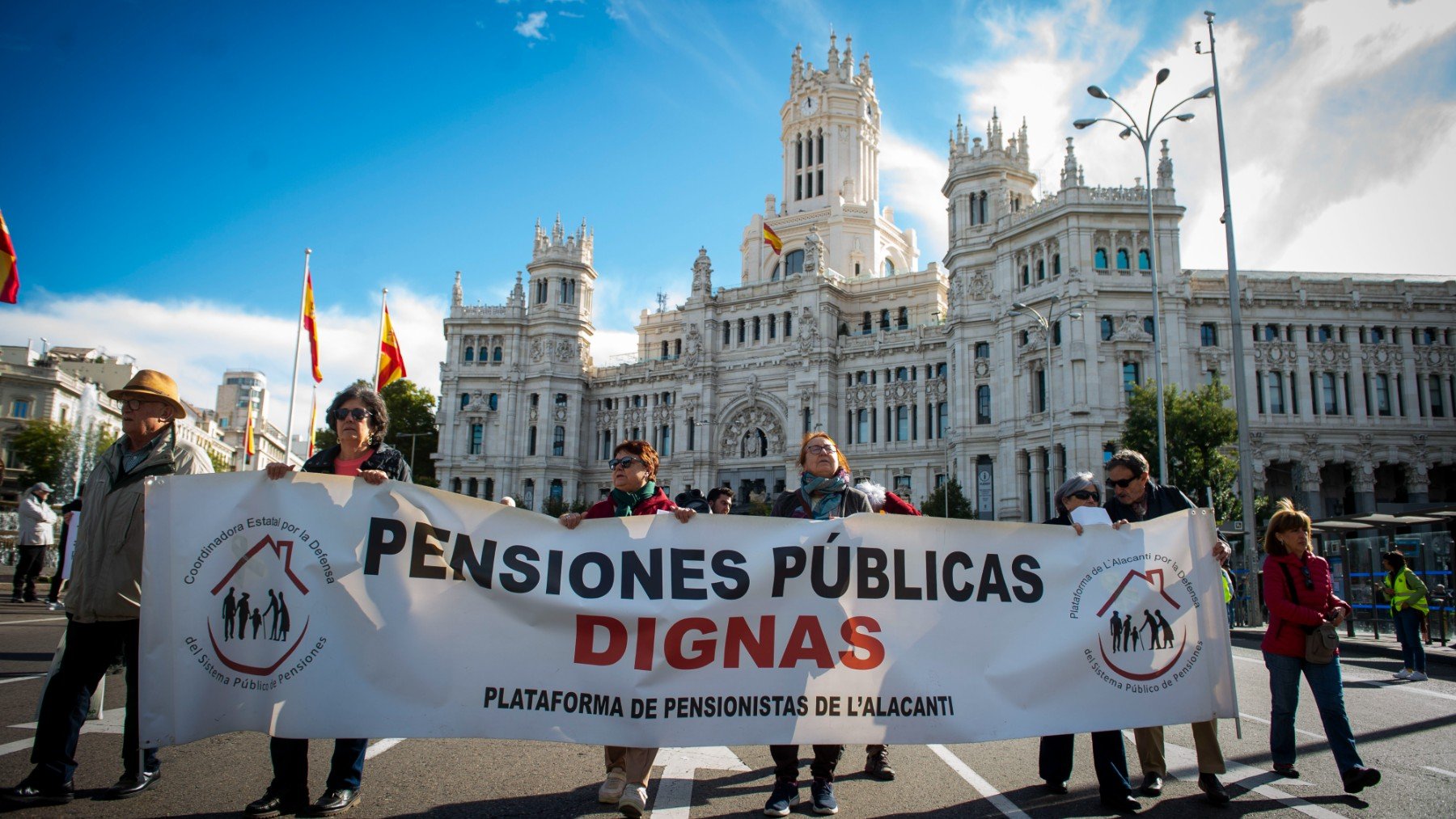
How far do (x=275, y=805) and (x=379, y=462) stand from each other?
7.08ft

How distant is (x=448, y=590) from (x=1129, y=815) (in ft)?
15.3

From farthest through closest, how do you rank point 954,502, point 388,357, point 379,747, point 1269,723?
point 954,502
point 388,357
point 1269,723
point 379,747

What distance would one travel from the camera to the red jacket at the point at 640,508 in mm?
6395

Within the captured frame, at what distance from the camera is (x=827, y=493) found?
6684mm

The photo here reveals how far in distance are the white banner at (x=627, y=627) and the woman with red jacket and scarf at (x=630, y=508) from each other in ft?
0.57

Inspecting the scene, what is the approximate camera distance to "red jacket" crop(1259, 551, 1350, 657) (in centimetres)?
683

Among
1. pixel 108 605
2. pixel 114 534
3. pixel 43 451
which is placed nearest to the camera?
pixel 108 605

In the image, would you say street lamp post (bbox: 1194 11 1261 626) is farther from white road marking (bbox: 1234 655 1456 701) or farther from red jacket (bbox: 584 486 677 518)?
red jacket (bbox: 584 486 677 518)

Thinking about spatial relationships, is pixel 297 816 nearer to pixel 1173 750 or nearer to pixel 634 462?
pixel 634 462

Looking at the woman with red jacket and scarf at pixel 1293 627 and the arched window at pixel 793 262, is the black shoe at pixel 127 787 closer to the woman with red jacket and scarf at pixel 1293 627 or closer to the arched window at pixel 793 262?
the woman with red jacket and scarf at pixel 1293 627

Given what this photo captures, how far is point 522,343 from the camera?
243 ft

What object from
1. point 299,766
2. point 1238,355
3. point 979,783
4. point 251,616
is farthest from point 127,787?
point 1238,355

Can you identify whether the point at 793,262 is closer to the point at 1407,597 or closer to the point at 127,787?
the point at 1407,597

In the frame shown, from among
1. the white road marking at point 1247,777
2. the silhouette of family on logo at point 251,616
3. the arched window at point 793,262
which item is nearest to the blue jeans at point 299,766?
the silhouette of family on logo at point 251,616
